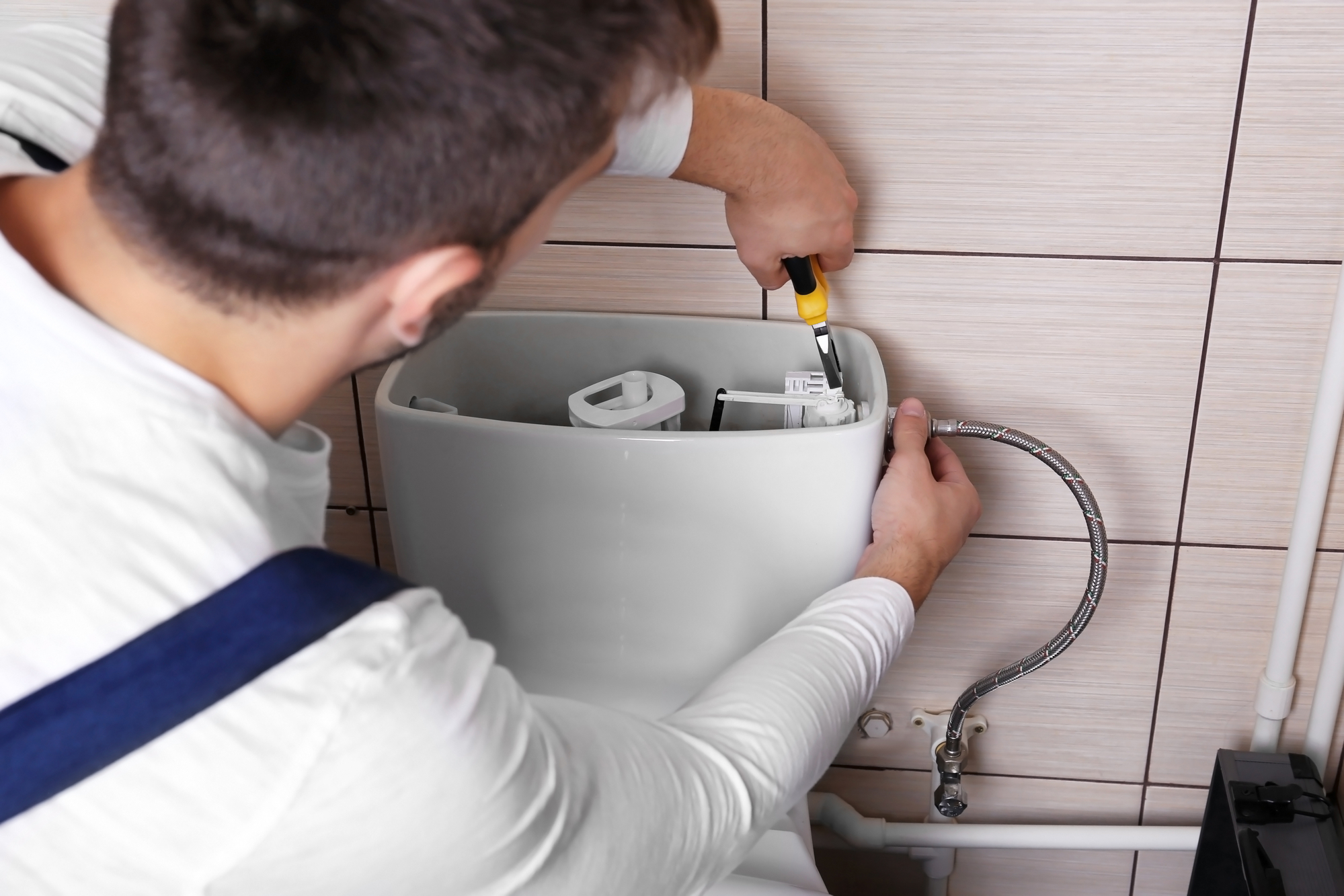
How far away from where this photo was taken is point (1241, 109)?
82 cm

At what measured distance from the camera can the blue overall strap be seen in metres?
0.40

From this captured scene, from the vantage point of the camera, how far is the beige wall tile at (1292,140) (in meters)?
0.79

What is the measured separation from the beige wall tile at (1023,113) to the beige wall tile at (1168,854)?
0.64 metres

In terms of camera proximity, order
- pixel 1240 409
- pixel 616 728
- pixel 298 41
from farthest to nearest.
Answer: pixel 1240 409, pixel 616 728, pixel 298 41

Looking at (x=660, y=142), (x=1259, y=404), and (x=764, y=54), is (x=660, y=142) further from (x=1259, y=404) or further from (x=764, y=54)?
(x=1259, y=404)

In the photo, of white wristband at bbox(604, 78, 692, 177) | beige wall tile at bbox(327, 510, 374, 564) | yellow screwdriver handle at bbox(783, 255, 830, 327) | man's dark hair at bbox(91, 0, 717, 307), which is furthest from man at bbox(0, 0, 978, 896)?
beige wall tile at bbox(327, 510, 374, 564)

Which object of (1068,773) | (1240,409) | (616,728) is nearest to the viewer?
(616,728)

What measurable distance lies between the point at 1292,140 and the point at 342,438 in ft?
2.96

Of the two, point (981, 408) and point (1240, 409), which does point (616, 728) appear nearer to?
point (981, 408)

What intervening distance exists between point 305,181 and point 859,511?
1.74ft

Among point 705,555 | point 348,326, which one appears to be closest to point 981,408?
point 705,555

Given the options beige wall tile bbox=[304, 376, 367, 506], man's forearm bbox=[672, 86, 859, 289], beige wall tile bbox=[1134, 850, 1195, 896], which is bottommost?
beige wall tile bbox=[1134, 850, 1195, 896]

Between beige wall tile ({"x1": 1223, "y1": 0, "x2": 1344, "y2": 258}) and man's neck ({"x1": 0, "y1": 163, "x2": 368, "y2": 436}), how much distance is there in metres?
0.73

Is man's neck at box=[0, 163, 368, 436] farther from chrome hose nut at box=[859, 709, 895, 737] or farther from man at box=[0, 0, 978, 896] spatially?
chrome hose nut at box=[859, 709, 895, 737]
